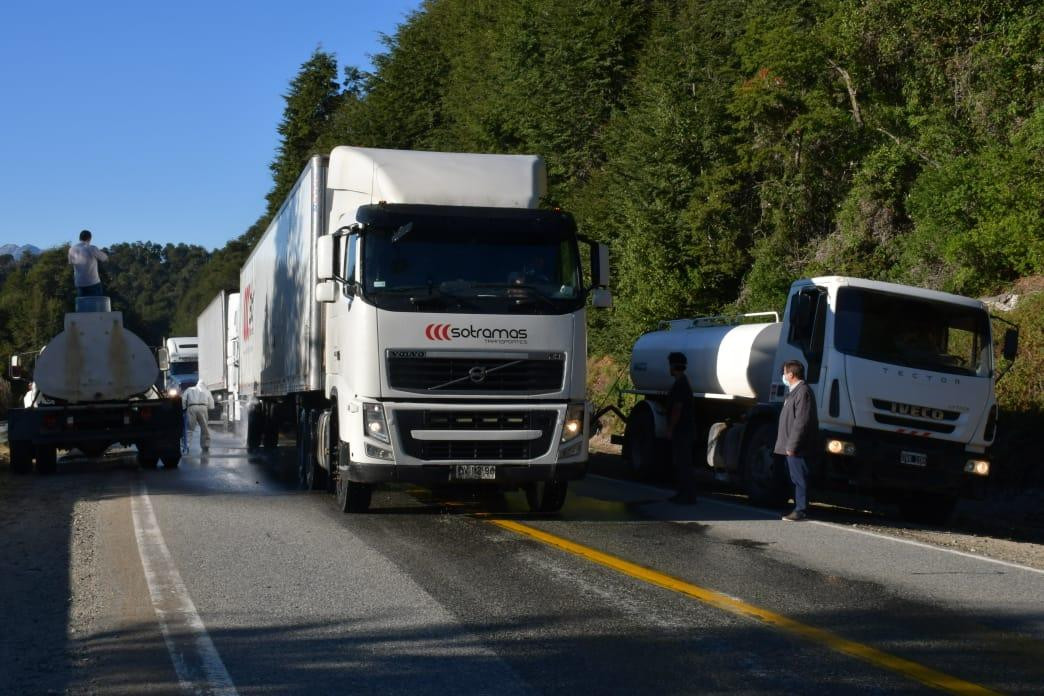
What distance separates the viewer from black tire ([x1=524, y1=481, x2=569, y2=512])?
43.2 feet

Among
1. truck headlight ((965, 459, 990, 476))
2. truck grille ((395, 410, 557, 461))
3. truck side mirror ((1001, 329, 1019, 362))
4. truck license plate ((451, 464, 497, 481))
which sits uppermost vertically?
truck side mirror ((1001, 329, 1019, 362))

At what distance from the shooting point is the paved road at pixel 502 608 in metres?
6.27

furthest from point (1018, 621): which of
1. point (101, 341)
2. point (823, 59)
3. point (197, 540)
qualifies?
point (823, 59)

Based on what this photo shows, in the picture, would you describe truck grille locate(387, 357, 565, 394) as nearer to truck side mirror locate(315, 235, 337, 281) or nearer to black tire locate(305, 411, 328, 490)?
truck side mirror locate(315, 235, 337, 281)

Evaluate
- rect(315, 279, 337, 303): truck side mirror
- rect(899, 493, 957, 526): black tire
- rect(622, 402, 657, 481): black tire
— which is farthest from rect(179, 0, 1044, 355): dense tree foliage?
rect(315, 279, 337, 303): truck side mirror

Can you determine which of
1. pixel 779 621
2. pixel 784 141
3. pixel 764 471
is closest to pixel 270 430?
pixel 764 471

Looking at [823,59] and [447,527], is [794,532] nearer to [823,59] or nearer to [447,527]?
[447,527]

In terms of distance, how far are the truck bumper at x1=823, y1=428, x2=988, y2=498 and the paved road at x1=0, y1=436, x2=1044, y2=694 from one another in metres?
1.38

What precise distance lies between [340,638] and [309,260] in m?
9.20

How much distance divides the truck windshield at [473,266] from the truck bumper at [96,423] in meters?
10.0

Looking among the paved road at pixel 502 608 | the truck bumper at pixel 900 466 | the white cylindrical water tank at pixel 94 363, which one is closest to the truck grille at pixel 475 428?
the paved road at pixel 502 608

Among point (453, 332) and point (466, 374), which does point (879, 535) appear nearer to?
point (466, 374)

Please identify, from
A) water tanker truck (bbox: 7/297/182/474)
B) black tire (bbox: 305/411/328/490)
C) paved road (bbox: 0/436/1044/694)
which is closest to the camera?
paved road (bbox: 0/436/1044/694)

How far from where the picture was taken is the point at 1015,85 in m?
24.7
